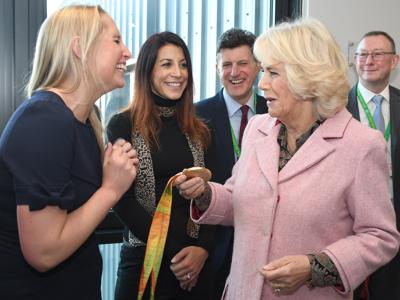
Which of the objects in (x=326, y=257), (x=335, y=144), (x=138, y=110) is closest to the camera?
(x=326, y=257)

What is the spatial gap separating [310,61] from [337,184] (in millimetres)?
509

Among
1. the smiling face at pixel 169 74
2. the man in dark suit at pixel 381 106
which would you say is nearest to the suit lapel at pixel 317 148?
the smiling face at pixel 169 74

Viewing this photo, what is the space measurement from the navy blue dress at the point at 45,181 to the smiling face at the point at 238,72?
148 cm

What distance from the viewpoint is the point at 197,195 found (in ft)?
5.11

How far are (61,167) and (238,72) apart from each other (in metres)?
1.81

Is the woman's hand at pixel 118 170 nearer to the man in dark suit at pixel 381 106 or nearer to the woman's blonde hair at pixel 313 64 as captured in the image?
the woman's blonde hair at pixel 313 64

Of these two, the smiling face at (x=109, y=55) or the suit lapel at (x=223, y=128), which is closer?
the smiling face at (x=109, y=55)

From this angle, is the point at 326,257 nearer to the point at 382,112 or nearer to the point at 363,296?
the point at 363,296

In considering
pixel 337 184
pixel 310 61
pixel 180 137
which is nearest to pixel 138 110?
pixel 180 137

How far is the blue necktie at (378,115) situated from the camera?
300 cm

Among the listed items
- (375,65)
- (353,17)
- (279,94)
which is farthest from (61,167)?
(353,17)

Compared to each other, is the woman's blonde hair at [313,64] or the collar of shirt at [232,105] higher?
the woman's blonde hair at [313,64]

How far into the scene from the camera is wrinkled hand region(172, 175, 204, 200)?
1.51m

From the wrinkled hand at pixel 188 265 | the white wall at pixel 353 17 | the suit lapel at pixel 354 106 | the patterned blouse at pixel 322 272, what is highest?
the white wall at pixel 353 17
